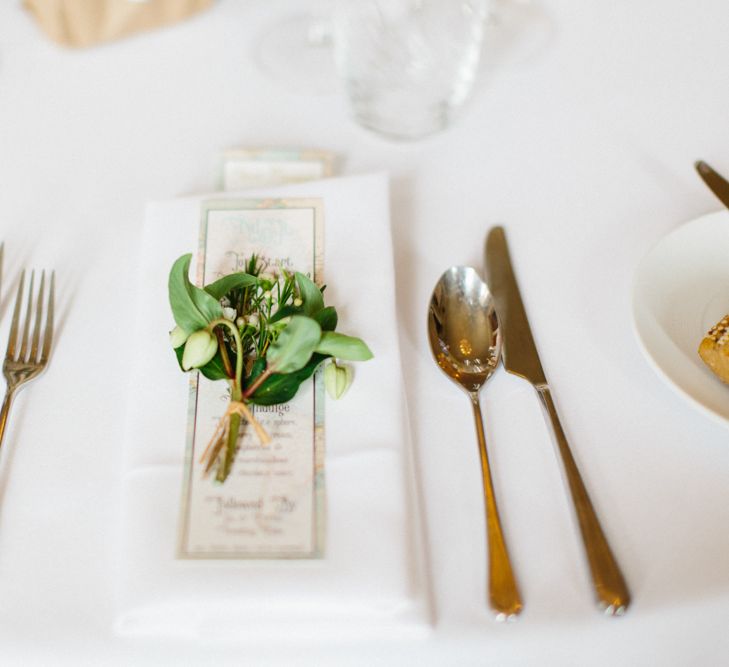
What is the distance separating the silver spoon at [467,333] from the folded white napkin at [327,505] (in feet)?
0.17

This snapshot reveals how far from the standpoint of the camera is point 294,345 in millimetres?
560

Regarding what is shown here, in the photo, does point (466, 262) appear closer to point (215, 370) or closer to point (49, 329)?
point (215, 370)

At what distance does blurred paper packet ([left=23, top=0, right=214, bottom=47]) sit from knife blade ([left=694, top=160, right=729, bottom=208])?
66cm

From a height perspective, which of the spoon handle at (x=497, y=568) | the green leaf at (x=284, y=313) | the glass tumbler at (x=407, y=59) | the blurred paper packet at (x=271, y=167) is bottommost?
the spoon handle at (x=497, y=568)

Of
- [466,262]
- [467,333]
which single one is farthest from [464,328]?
[466,262]

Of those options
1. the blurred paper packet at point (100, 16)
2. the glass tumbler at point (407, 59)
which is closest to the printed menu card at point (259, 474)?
the glass tumbler at point (407, 59)

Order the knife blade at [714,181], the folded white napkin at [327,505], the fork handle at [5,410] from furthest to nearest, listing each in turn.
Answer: the knife blade at [714,181] → the fork handle at [5,410] → the folded white napkin at [327,505]

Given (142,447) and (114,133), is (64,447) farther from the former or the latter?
(114,133)

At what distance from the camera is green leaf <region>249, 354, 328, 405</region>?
→ 1.95 ft

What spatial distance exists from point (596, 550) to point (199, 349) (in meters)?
0.36

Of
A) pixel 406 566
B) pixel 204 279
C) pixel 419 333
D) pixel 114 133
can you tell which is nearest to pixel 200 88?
pixel 114 133

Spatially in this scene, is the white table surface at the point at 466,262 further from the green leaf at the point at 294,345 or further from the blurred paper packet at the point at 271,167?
the green leaf at the point at 294,345

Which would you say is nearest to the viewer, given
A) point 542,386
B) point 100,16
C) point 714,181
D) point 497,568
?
point 497,568

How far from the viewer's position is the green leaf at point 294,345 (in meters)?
0.55
